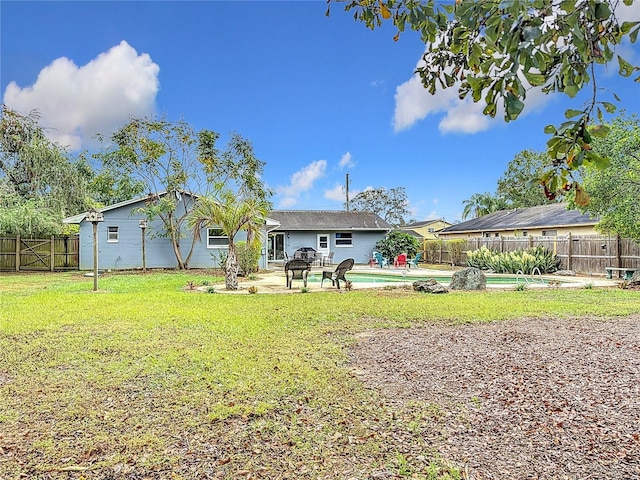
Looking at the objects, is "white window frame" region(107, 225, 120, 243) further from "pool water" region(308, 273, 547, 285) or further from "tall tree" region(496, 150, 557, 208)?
"tall tree" region(496, 150, 557, 208)

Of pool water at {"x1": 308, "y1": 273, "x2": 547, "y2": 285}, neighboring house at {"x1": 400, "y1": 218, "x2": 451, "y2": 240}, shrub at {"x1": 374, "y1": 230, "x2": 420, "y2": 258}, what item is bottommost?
pool water at {"x1": 308, "y1": 273, "x2": 547, "y2": 285}

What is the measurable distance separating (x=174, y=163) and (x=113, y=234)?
433cm

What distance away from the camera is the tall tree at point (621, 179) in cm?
1256

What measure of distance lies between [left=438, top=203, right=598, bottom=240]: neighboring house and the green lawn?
52.1 feet

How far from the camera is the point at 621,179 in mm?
12867

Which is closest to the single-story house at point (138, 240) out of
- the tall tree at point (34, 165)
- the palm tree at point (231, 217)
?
the tall tree at point (34, 165)

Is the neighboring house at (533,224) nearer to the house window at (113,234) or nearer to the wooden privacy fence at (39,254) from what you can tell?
the house window at (113,234)

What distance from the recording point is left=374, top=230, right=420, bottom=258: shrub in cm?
2611

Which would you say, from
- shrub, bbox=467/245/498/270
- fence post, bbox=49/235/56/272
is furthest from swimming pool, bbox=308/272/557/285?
fence post, bbox=49/235/56/272

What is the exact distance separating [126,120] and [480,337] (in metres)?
18.1

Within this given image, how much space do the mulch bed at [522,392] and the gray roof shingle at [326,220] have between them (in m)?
20.6

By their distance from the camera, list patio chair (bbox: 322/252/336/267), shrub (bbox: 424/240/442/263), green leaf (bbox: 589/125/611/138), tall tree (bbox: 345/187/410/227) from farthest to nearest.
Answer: tall tree (bbox: 345/187/410/227), shrub (bbox: 424/240/442/263), patio chair (bbox: 322/252/336/267), green leaf (bbox: 589/125/611/138)

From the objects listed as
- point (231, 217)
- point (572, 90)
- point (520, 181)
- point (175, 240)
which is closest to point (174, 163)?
point (175, 240)

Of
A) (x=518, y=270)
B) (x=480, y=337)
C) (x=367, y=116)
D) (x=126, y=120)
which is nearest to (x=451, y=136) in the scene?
(x=367, y=116)
